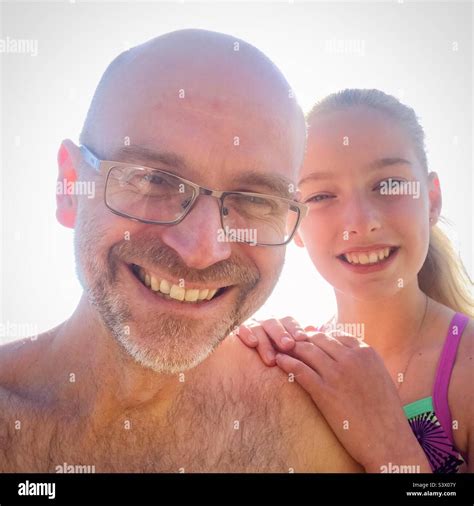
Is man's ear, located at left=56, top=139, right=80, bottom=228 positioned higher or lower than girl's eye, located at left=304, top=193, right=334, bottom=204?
lower

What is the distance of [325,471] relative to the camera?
2.11 meters

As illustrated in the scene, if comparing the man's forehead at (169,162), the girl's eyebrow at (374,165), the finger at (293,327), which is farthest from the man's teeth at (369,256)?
the man's forehead at (169,162)

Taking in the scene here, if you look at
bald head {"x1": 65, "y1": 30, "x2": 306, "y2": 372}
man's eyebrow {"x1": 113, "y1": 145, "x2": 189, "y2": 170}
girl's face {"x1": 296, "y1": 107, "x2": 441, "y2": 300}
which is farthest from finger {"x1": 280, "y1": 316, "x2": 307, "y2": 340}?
man's eyebrow {"x1": 113, "y1": 145, "x2": 189, "y2": 170}

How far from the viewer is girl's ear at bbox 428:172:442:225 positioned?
3.05 metres

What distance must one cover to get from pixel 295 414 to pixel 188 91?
1.50m

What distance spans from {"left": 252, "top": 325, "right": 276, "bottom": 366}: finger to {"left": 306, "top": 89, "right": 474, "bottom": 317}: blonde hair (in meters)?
1.38

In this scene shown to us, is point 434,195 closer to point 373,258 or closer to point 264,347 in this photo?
point 373,258

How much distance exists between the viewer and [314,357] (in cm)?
225

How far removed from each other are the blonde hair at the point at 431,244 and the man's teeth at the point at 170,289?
1596 mm

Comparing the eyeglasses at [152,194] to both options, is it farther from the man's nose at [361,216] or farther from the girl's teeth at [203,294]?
the man's nose at [361,216]

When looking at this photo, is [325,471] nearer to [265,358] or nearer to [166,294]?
[265,358]

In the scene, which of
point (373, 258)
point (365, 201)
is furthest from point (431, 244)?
point (365, 201)

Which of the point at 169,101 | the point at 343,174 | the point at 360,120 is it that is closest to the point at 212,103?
the point at 169,101

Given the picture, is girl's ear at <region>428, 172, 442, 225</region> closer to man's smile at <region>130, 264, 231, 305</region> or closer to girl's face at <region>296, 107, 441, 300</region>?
girl's face at <region>296, 107, 441, 300</region>
